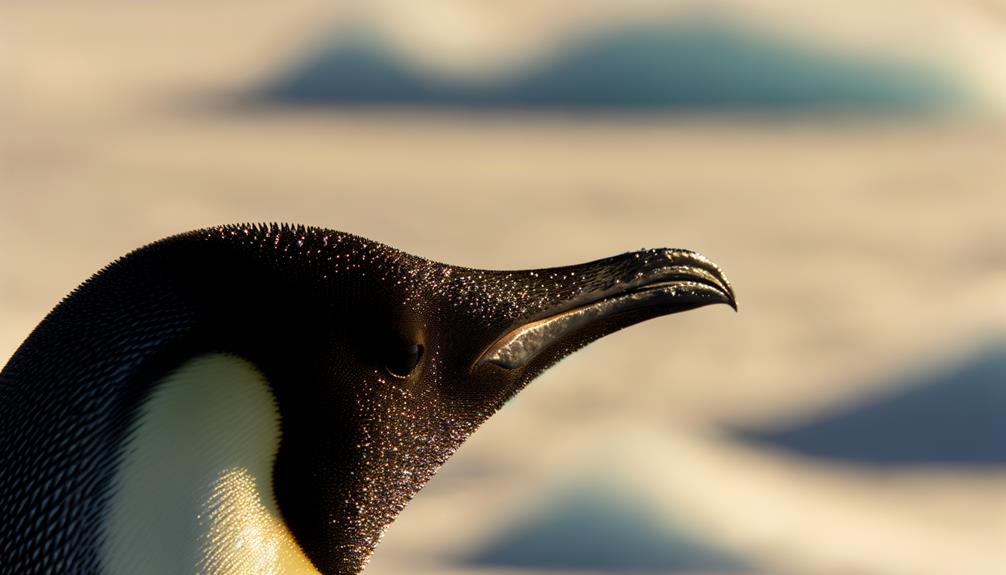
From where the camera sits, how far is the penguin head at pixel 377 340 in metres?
1.02

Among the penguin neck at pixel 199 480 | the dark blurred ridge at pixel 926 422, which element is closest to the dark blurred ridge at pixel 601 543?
the dark blurred ridge at pixel 926 422

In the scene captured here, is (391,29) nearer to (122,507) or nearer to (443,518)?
(443,518)

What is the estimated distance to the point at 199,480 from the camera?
3.11 feet

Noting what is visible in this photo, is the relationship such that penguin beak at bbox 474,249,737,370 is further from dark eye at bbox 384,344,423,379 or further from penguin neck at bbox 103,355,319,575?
penguin neck at bbox 103,355,319,575

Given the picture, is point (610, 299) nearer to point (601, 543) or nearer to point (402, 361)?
point (402, 361)

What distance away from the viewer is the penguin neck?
92cm

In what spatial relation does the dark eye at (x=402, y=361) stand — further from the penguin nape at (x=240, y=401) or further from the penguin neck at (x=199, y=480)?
the penguin neck at (x=199, y=480)

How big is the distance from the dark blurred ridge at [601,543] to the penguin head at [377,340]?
1.33 meters

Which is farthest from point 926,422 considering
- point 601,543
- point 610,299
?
point 610,299

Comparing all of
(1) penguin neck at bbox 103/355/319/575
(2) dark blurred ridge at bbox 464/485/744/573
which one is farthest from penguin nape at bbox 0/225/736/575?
(2) dark blurred ridge at bbox 464/485/744/573

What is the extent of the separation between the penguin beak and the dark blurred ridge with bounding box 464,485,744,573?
129cm

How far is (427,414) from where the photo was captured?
116cm

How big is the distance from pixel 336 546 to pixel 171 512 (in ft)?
0.61

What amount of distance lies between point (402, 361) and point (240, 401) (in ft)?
0.56
